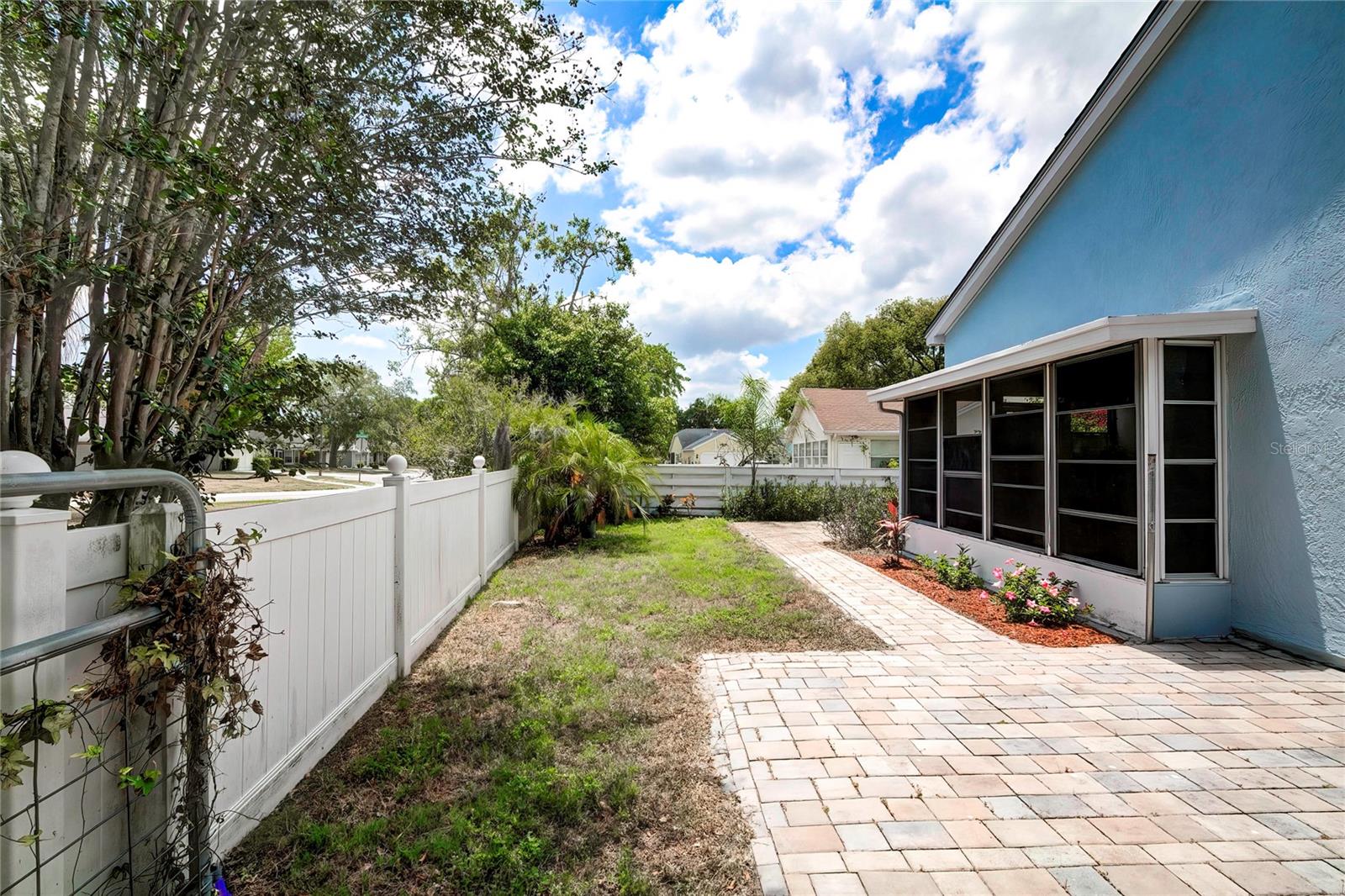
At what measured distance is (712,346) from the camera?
102 ft

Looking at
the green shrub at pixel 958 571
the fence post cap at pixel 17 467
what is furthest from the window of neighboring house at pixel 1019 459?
the fence post cap at pixel 17 467

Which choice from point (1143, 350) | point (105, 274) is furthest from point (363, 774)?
point (1143, 350)

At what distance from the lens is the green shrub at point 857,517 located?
9914 millimetres

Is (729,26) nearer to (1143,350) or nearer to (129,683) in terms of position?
(1143,350)

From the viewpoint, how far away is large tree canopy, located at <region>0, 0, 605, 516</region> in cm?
206

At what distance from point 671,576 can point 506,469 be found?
293 cm

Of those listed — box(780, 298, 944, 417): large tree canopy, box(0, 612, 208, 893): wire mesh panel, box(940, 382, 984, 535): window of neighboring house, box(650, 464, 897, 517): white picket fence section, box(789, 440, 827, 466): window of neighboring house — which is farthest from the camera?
box(780, 298, 944, 417): large tree canopy

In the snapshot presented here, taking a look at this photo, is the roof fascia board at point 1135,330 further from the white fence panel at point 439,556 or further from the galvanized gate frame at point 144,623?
the galvanized gate frame at point 144,623

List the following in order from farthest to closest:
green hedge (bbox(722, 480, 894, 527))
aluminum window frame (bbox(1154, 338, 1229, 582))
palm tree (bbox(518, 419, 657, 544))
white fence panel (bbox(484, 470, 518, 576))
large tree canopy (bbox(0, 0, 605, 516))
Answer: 1. green hedge (bbox(722, 480, 894, 527))
2. palm tree (bbox(518, 419, 657, 544))
3. white fence panel (bbox(484, 470, 518, 576))
4. aluminum window frame (bbox(1154, 338, 1229, 582))
5. large tree canopy (bbox(0, 0, 605, 516))

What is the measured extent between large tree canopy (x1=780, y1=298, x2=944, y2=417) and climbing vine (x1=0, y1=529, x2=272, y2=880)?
29.7m

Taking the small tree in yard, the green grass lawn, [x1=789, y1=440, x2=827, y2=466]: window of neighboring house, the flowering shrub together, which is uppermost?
the small tree in yard

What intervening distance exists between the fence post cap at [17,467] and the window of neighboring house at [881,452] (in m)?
20.9

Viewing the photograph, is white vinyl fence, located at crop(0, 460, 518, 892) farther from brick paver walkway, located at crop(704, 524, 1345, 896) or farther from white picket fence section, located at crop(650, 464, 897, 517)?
white picket fence section, located at crop(650, 464, 897, 517)

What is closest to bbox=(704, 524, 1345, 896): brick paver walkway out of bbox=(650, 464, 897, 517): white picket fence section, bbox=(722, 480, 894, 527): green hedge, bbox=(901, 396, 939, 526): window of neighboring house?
bbox=(901, 396, 939, 526): window of neighboring house
